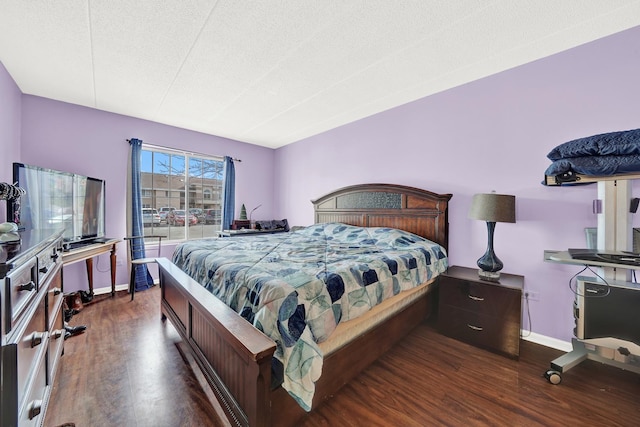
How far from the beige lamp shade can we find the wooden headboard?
530 mm

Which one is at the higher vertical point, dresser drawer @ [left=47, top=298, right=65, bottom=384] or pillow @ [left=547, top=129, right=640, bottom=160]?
pillow @ [left=547, top=129, right=640, bottom=160]

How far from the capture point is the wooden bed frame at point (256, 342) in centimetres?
112

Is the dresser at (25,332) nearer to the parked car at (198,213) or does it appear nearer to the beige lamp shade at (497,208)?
the beige lamp shade at (497,208)

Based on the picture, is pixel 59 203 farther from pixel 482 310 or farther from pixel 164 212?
pixel 482 310

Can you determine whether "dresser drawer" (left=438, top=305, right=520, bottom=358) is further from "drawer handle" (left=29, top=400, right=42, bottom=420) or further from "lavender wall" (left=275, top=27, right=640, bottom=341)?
"drawer handle" (left=29, top=400, right=42, bottom=420)

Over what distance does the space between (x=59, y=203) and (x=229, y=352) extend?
2.82 m

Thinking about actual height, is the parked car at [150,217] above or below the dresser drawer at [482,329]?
above

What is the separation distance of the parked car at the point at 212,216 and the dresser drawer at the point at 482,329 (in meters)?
3.98

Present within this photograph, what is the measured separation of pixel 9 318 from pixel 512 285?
9.35 ft

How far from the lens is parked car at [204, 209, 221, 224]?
4680 mm

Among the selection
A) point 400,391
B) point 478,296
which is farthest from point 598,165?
point 400,391

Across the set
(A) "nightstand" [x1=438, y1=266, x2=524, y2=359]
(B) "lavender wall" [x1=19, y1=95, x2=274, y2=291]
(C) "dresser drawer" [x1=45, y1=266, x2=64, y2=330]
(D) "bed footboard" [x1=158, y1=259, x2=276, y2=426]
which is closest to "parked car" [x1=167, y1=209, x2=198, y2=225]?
(B) "lavender wall" [x1=19, y1=95, x2=274, y2=291]

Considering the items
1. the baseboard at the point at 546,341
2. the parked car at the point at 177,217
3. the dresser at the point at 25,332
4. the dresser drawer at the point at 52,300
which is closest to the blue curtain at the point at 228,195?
the parked car at the point at 177,217

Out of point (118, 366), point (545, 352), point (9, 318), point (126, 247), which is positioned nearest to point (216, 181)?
point (126, 247)
